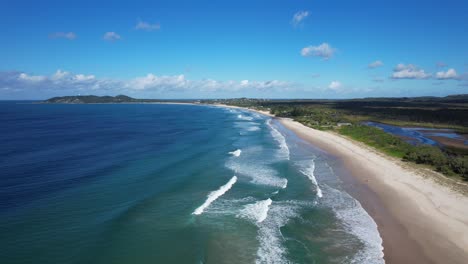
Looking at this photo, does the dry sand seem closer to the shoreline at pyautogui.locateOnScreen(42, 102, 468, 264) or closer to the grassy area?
the shoreline at pyautogui.locateOnScreen(42, 102, 468, 264)

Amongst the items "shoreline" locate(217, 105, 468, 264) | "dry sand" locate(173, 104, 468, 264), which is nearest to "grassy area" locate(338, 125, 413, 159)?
"dry sand" locate(173, 104, 468, 264)

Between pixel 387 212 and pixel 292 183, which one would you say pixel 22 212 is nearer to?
pixel 292 183

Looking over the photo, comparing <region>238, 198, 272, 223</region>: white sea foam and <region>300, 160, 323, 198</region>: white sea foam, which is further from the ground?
<region>300, 160, 323, 198</region>: white sea foam

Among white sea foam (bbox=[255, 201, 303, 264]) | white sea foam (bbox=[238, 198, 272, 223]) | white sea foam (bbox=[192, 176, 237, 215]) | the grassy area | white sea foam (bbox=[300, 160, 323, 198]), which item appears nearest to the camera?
white sea foam (bbox=[255, 201, 303, 264])

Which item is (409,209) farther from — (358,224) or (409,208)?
(358,224)

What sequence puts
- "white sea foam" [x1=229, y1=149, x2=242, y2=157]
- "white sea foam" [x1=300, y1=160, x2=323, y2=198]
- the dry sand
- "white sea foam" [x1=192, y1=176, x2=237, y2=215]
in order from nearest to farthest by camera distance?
the dry sand, "white sea foam" [x1=192, y1=176, x2=237, y2=215], "white sea foam" [x1=300, y1=160, x2=323, y2=198], "white sea foam" [x1=229, y1=149, x2=242, y2=157]

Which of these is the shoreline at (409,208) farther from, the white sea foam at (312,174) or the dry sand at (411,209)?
the white sea foam at (312,174)
